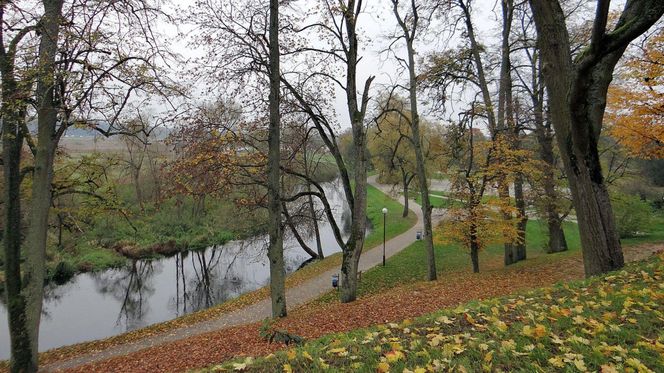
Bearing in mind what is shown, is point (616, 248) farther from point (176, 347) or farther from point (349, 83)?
point (176, 347)

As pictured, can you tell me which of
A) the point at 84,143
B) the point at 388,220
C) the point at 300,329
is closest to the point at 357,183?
the point at 300,329

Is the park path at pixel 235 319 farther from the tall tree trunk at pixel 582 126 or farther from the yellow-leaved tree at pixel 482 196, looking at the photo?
the tall tree trunk at pixel 582 126

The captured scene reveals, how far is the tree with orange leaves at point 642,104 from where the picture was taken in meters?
10.2

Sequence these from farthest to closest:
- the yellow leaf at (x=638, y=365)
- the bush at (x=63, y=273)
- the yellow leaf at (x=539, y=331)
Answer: the bush at (x=63, y=273) < the yellow leaf at (x=539, y=331) < the yellow leaf at (x=638, y=365)

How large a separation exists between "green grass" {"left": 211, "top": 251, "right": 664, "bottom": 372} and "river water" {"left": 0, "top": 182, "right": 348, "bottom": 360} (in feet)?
43.6

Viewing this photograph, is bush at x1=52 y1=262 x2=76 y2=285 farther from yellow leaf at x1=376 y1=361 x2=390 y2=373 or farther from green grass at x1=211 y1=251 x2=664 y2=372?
yellow leaf at x1=376 y1=361 x2=390 y2=373

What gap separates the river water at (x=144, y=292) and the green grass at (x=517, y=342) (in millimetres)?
13302

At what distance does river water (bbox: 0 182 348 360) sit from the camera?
568 inches

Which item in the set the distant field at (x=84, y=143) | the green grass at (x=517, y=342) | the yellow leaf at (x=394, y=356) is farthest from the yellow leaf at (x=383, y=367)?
the distant field at (x=84, y=143)

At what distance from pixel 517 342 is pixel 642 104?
11358mm

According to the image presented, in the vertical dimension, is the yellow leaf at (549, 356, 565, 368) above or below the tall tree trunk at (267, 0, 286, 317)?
below

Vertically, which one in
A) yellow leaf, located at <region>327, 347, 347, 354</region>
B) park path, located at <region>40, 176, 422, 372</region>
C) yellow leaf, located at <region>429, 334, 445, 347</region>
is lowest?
park path, located at <region>40, 176, 422, 372</region>

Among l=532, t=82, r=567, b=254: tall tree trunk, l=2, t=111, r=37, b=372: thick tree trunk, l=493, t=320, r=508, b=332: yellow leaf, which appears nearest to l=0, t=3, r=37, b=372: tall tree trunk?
l=2, t=111, r=37, b=372: thick tree trunk

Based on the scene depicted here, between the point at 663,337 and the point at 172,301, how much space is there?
59.5 ft
